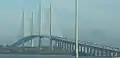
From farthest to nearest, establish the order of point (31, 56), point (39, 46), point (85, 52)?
point (85, 52)
point (39, 46)
point (31, 56)

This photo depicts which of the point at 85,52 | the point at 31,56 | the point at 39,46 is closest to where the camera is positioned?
the point at 31,56

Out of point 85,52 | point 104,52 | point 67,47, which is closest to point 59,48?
point 67,47

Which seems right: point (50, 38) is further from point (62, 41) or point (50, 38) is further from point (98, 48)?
point (98, 48)

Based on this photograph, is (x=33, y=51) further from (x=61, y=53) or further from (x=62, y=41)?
(x=62, y=41)

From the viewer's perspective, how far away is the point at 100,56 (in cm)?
2314

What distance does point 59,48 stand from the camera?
21625 mm

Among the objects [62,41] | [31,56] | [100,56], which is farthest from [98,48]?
[31,56]

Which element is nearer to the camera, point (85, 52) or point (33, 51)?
point (33, 51)

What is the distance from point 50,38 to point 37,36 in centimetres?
91

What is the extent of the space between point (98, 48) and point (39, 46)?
4.34 metres

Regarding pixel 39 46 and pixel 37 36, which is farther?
pixel 37 36

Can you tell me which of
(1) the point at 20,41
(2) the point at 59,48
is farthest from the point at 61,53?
(1) the point at 20,41

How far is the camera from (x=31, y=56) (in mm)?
19484

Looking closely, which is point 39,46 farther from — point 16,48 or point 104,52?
point 104,52
